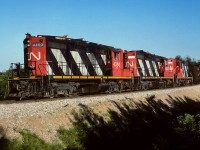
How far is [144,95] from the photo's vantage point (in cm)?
2645

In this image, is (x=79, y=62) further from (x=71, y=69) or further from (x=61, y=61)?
(x=61, y=61)

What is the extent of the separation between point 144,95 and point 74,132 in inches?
497

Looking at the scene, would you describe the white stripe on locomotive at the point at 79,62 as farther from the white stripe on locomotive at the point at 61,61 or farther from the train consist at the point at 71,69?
the white stripe on locomotive at the point at 61,61

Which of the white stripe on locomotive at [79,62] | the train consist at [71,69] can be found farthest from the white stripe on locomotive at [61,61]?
the white stripe on locomotive at [79,62]

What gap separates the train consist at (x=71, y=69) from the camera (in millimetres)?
19281

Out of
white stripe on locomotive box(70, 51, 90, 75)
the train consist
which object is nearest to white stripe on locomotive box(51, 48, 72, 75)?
the train consist

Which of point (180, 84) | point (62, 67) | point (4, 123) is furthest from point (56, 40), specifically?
point (180, 84)

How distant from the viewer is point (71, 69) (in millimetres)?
21906

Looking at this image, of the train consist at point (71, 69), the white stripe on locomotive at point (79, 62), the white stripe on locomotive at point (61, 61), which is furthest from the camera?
the white stripe on locomotive at point (79, 62)

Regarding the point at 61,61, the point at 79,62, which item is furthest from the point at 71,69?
the point at 79,62

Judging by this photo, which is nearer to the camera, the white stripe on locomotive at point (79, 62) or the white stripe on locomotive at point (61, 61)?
the white stripe on locomotive at point (61, 61)

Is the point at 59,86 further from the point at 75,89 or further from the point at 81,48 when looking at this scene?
the point at 81,48

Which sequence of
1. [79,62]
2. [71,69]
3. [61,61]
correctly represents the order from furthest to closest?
[79,62] < [71,69] < [61,61]

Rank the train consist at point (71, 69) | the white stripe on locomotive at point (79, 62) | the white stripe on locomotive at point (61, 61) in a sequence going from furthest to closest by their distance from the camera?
the white stripe on locomotive at point (79, 62) → the white stripe on locomotive at point (61, 61) → the train consist at point (71, 69)
